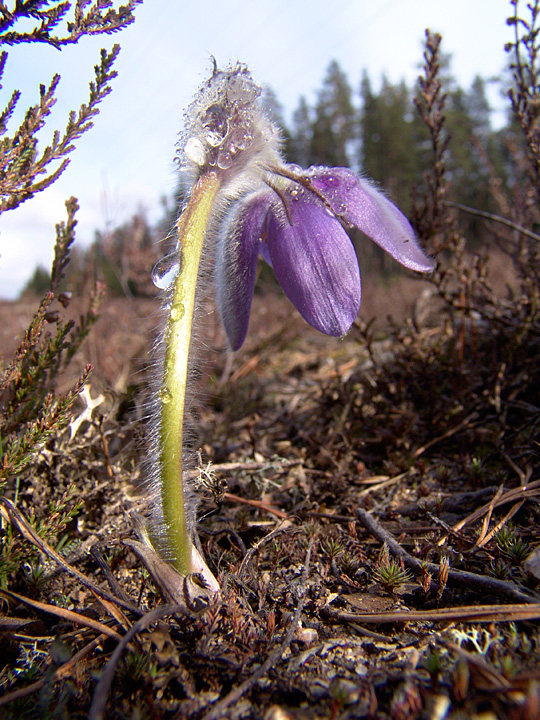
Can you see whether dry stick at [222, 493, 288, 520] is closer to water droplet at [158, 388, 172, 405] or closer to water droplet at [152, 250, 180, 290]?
water droplet at [158, 388, 172, 405]

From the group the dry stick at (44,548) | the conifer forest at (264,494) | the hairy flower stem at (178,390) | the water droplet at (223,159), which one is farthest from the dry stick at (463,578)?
the water droplet at (223,159)

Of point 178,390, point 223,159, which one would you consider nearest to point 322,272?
point 223,159

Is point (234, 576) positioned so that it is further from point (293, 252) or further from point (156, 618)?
point (293, 252)

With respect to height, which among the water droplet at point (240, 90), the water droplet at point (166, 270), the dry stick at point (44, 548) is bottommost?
the dry stick at point (44, 548)

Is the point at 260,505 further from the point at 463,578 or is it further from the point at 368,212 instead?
the point at 368,212

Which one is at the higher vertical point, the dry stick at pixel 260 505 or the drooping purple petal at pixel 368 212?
the drooping purple petal at pixel 368 212

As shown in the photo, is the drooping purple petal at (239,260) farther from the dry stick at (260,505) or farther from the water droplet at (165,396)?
the dry stick at (260,505)

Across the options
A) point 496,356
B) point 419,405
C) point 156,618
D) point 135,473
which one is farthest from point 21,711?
point 496,356
